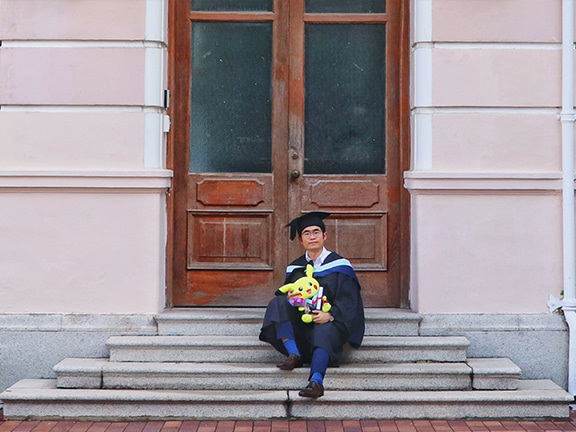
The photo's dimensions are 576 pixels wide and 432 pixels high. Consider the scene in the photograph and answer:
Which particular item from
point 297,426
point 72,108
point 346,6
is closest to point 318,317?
point 297,426

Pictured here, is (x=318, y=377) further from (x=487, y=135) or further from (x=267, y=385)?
(x=487, y=135)

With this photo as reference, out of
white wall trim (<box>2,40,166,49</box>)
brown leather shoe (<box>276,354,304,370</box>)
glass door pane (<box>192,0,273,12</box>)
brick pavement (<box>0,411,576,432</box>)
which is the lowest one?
brick pavement (<box>0,411,576,432</box>)

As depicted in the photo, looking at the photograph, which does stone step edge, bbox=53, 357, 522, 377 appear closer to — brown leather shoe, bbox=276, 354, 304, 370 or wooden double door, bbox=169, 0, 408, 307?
brown leather shoe, bbox=276, 354, 304, 370

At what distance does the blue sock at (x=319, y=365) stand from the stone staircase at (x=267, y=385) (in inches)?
7.6

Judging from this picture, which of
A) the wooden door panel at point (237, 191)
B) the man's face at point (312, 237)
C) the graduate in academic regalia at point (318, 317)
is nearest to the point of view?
the graduate in academic regalia at point (318, 317)

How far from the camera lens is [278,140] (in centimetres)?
745

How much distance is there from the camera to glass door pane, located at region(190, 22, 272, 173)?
24.5 feet

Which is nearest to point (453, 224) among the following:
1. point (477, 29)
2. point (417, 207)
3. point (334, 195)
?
point (417, 207)

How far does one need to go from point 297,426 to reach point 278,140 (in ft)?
8.81

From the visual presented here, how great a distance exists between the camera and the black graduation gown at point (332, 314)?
249 inches

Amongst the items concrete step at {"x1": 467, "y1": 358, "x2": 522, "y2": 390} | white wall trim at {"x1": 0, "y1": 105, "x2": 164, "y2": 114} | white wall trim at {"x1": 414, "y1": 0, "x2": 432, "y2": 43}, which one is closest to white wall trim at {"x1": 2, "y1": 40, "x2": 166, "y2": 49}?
white wall trim at {"x1": 0, "y1": 105, "x2": 164, "y2": 114}

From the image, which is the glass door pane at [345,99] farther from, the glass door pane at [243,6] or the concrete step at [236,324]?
the concrete step at [236,324]

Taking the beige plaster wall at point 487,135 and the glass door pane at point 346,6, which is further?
the glass door pane at point 346,6

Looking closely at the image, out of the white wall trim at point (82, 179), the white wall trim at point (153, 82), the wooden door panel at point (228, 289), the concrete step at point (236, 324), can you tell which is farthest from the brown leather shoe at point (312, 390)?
the white wall trim at point (153, 82)
